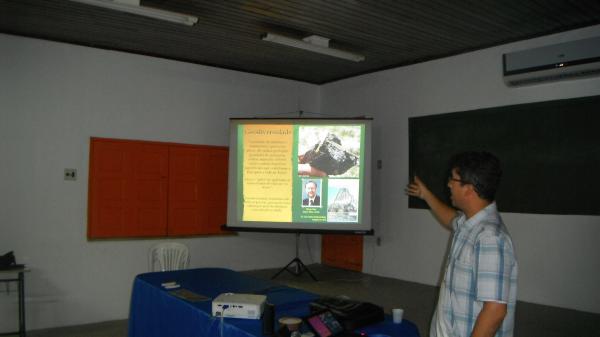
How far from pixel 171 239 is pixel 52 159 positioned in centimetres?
147

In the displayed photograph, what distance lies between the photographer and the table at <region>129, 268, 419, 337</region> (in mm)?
2037

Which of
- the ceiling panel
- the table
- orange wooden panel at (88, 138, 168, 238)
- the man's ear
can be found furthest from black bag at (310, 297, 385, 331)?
orange wooden panel at (88, 138, 168, 238)

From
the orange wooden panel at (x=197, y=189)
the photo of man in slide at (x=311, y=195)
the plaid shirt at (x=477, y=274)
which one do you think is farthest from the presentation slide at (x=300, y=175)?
the plaid shirt at (x=477, y=274)

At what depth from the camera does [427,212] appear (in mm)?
5031

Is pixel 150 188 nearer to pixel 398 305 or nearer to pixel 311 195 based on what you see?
pixel 311 195

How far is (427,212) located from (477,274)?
3497mm

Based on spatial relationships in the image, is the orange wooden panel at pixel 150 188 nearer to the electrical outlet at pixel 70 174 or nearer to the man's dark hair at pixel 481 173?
the electrical outlet at pixel 70 174

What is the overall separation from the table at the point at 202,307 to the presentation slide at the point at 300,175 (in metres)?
1.78

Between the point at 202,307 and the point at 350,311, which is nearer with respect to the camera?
the point at 350,311

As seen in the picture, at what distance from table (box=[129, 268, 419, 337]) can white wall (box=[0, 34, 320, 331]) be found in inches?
74.1

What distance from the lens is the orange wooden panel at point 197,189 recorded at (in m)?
5.18

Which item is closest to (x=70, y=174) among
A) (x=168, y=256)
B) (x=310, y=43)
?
(x=168, y=256)

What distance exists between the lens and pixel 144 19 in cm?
394

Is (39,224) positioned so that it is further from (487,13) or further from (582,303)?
(582,303)
